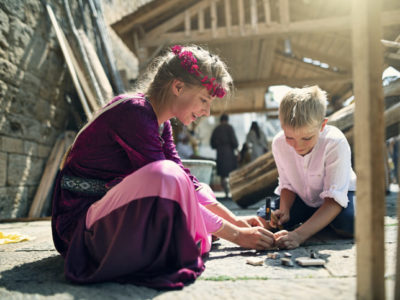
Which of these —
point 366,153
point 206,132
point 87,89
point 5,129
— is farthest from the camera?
point 206,132

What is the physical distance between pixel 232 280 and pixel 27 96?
12.6 feet

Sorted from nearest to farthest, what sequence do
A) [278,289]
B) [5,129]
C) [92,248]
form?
[278,289], [92,248], [5,129]

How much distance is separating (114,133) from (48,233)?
1868mm

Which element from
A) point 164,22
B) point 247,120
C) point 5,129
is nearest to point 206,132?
point 247,120

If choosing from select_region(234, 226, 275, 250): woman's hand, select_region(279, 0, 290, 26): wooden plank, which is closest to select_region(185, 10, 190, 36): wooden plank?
select_region(279, 0, 290, 26): wooden plank

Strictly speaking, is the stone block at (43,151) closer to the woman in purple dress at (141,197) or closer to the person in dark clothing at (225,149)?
the woman in purple dress at (141,197)

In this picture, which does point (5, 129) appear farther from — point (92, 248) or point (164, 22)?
point (164, 22)

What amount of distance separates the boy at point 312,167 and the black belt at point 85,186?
1.08 meters

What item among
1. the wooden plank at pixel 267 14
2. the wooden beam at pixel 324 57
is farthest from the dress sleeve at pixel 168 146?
the wooden beam at pixel 324 57

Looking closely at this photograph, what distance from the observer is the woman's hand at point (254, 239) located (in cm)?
190

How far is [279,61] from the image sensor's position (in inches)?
354

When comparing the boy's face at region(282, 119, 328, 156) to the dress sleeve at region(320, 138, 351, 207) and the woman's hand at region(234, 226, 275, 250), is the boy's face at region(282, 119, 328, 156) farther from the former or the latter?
the woman's hand at region(234, 226, 275, 250)

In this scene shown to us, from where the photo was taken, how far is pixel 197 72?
1.85 meters

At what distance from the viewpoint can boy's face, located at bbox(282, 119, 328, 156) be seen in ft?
6.74
